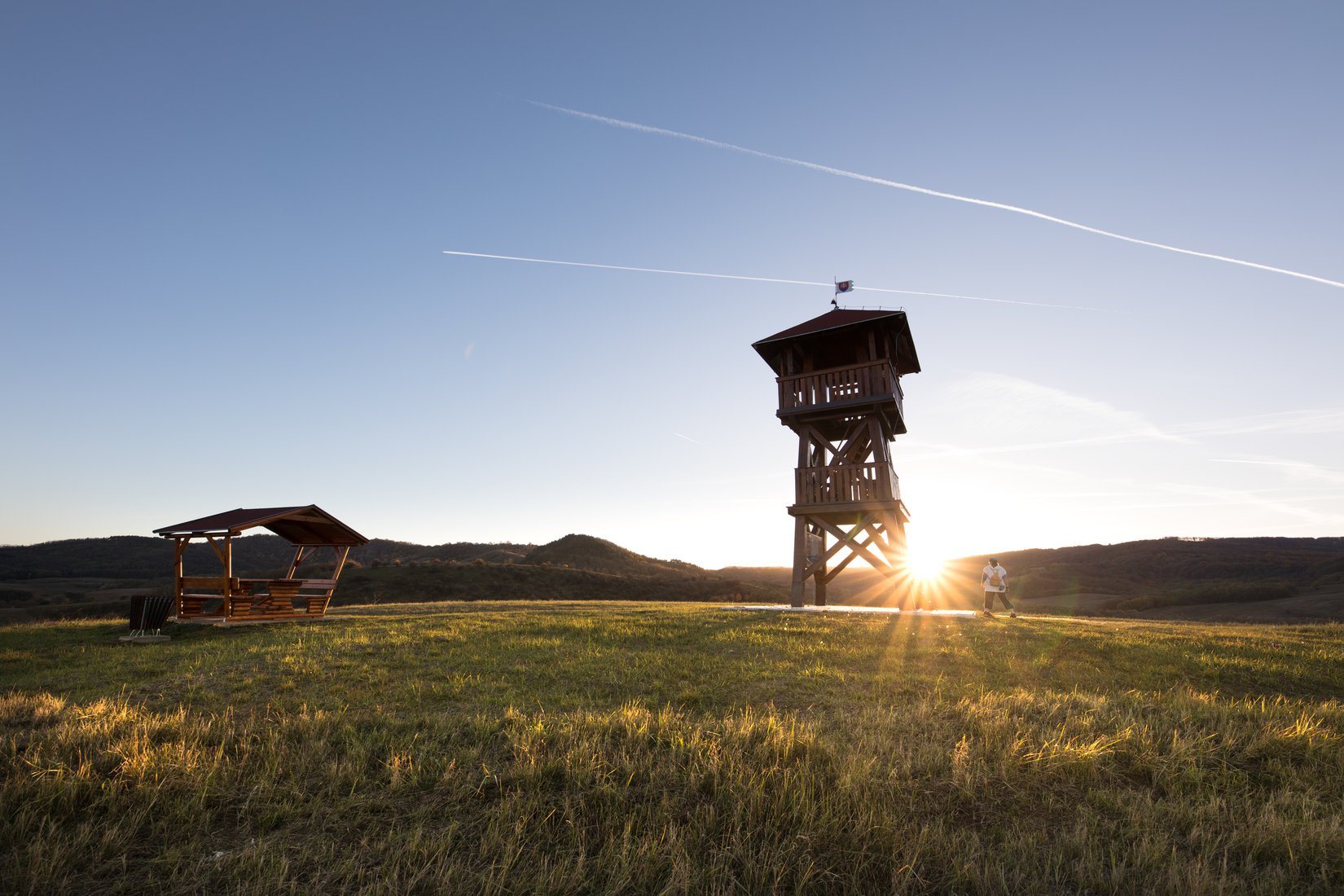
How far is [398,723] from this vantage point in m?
5.43

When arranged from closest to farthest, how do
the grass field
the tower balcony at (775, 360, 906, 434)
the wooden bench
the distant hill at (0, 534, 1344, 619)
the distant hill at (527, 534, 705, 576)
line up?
the grass field → the wooden bench → the tower balcony at (775, 360, 906, 434) → the distant hill at (0, 534, 1344, 619) → the distant hill at (527, 534, 705, 576)

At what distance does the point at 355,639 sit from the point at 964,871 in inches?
505

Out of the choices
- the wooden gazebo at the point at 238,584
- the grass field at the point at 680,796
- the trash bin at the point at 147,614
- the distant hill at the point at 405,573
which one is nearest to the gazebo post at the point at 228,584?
the wooden gazebo at the point at 238,584

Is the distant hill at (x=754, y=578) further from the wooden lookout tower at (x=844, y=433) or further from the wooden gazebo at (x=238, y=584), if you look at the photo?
the wooden gazebo at (x=238, y=584)

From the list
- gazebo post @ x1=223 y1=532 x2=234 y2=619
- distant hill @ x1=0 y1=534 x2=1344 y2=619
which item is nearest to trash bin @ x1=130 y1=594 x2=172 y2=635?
gazebo post @ x1=223 y1=532 x2=234 y2=619

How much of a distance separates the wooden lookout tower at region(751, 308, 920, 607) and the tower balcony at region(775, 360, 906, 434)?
0.09 feet

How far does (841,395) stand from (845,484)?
2.86 m

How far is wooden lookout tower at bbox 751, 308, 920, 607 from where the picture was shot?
58.6 ft

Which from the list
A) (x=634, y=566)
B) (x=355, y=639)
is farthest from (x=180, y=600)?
(x=634, y=566)

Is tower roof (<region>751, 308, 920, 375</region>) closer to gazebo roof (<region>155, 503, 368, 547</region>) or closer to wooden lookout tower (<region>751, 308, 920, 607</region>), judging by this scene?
wooden lookout tower (<region>751, 308, 920, 607</region>)

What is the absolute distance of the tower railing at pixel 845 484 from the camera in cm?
1775

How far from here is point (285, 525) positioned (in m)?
19.2

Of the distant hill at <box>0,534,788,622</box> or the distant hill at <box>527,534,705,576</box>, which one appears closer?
the distant hill at <box>0,534,788,622</box>

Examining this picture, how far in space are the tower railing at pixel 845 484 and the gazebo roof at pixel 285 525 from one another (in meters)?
14.8
